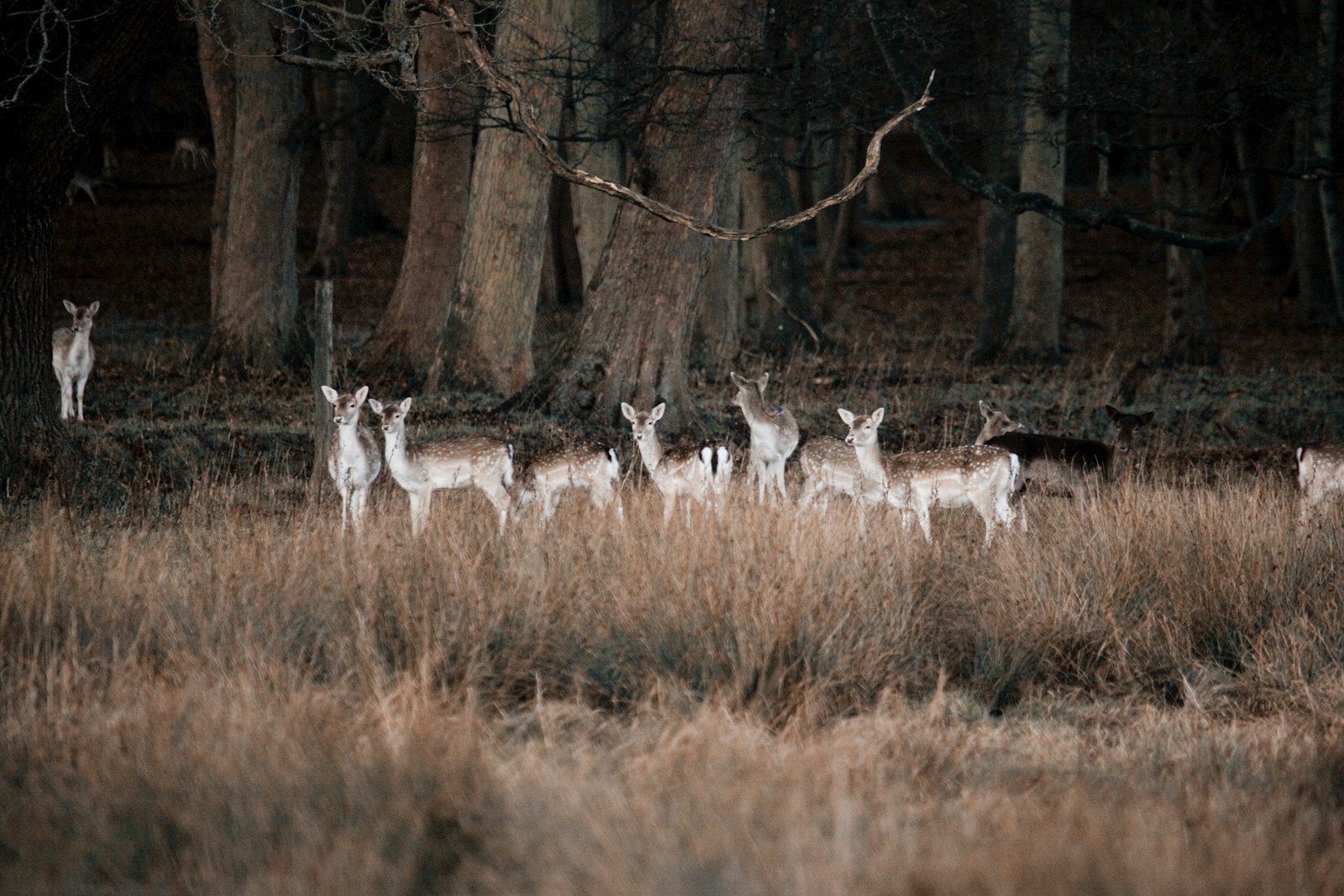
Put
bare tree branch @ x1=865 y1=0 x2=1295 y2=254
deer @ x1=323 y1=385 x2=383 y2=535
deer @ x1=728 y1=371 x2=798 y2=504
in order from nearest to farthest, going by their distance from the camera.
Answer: deer @ x1=323 y1=385 x2=383 y2=535 < deer @ x1=728 y1=371 x2=798 y2=504 < bare tree branch @ x1=865 y1=0 x2=1295 y2=254

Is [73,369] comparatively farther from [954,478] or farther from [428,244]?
[954,478]

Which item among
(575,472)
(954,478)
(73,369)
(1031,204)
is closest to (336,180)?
(73,369)

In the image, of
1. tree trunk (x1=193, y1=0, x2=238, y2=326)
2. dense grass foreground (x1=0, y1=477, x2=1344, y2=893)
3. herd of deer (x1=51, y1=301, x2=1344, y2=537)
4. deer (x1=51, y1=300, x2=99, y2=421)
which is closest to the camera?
dense grass foreground (x1=0, y1=477, x2=1344, y2=893)

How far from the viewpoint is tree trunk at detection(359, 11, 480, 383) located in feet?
58.8

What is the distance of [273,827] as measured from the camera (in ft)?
16.1

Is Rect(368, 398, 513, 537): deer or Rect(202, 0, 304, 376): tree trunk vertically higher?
Rect(202, 0, 304, 376): tree trunk

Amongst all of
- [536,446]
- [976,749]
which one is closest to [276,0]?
[536,446]

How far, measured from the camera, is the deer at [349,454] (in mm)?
10438

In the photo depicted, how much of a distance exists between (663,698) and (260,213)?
14.1 metres

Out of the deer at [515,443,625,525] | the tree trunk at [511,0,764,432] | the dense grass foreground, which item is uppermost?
the tree trunk at [511,0,764,432]

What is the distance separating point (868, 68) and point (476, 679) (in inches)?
514

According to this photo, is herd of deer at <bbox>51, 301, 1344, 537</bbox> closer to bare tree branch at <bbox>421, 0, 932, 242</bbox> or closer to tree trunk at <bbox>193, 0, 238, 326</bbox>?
bare tree branch at <bbox>421, 0, 932, 242</bbox>

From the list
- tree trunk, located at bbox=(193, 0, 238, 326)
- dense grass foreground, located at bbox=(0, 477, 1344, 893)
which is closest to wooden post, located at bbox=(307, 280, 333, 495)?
dense grass foreground, located at bbox=(0, 477, 1344, 893)

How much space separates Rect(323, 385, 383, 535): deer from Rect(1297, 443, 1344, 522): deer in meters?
6.22
